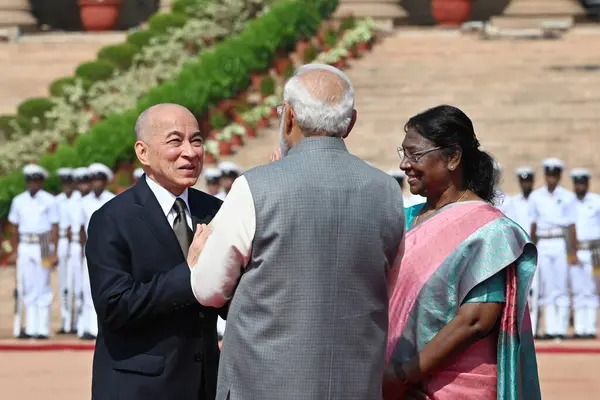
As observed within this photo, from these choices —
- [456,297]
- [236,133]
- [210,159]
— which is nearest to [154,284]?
[456,297]

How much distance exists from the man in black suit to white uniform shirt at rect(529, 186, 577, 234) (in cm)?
914

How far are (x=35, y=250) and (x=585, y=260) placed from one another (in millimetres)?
5642

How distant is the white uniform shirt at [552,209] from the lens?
43.1 feet

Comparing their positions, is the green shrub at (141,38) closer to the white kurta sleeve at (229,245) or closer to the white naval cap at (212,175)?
the white naval cap at (212,175)

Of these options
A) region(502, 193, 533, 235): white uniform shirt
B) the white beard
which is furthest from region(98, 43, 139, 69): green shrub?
the white beard

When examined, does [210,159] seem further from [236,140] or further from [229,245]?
[229,245]

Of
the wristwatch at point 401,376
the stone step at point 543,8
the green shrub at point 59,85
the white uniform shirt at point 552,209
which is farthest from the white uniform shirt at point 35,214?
the stone step at point 543,8

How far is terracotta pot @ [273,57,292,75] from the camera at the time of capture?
19.9 meters

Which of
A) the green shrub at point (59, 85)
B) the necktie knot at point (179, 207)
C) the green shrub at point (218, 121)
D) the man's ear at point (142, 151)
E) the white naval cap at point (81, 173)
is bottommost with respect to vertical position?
the white naval cap at point (81, 173)

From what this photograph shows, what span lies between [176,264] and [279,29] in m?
15.9

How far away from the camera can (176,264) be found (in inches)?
171

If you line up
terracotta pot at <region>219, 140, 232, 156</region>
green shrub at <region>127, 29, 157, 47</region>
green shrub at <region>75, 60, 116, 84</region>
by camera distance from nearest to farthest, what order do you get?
A: terracotta pot at <region>219, 140, 232, 156</region>
green shrub at <region>75, 60, 116, 84</region>
green shrub at <region>127, 29, 157, 47</region>

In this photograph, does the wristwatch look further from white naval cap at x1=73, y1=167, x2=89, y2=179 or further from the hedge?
the hedge

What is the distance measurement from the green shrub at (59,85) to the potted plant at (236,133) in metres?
3.89
